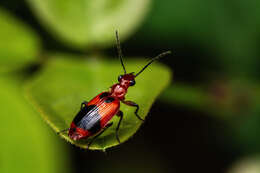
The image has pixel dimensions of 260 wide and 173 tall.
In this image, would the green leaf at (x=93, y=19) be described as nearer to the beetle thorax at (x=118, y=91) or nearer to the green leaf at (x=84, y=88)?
the green leaf at (x=84, y=88)

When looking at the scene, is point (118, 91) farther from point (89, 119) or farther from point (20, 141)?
point (20, 141)

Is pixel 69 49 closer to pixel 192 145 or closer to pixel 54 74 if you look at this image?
pixel 54 74

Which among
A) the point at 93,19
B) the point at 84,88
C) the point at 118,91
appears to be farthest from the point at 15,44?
the point at 118,91

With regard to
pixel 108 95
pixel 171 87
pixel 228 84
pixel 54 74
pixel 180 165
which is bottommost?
pixel 180 165

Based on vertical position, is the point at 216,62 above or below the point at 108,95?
below

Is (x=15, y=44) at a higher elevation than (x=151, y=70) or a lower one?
higher

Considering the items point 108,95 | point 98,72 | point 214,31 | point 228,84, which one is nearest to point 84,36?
point 98,72

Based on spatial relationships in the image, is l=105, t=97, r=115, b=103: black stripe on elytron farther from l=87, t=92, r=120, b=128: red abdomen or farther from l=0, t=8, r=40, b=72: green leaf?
l=0, t=8, r=40, b=72: green leaf
